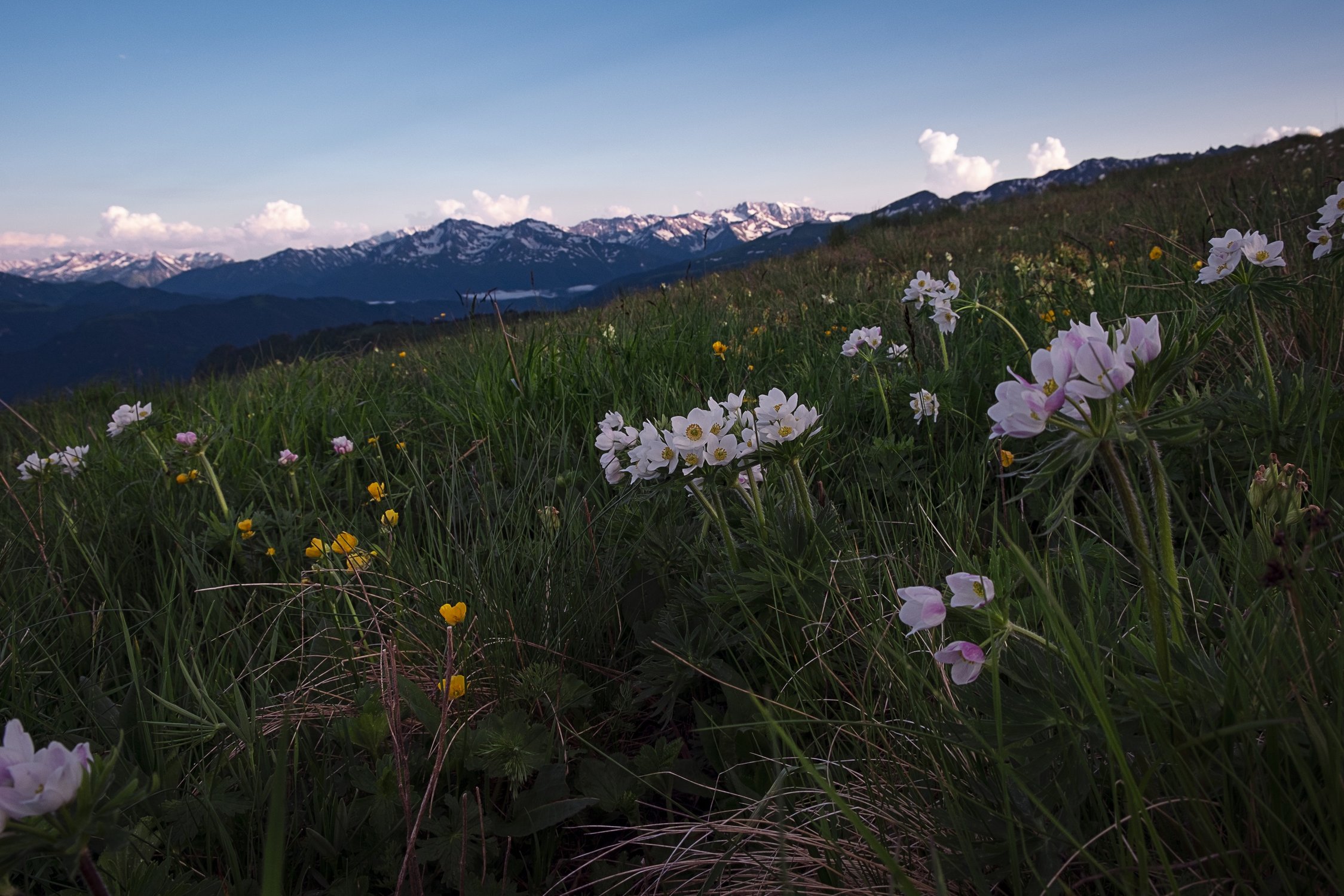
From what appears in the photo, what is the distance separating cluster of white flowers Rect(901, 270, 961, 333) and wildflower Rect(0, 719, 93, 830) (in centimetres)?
303

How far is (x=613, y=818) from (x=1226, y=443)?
2.10m

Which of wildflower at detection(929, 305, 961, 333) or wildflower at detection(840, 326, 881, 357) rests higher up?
wildflower at detection(929, 305, 961, 333)

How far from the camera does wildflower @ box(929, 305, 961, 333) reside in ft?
10.0

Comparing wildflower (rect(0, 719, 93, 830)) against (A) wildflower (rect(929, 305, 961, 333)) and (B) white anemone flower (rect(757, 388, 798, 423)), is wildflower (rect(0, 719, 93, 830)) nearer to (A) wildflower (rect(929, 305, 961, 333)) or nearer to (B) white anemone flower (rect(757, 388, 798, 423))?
(B) white anemone flower (rect(757, 388, 798, 423))

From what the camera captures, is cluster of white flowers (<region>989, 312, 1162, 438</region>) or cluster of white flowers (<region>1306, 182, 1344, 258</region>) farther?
cluster of white flowers (<region>1306, 182, 1344, 258</region>)

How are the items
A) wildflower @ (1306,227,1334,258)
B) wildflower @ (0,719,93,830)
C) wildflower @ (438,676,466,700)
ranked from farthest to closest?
wildflower @ (1306,227,1334,258), wildflower @ (438,676,466,700), wildflower @ (0,719,93,830)

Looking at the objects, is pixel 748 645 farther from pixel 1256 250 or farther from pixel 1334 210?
pixel 1334 210

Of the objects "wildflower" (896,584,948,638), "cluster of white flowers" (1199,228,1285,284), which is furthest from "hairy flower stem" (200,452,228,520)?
"cluster of white flowers" (1199,228,1285,284)

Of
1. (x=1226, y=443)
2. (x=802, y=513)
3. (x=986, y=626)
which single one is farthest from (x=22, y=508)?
(x=1226, y=443)

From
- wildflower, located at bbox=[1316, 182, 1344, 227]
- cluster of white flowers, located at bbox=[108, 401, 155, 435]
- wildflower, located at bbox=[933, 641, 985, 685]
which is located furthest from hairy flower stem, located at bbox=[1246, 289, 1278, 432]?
cluster of white flowers, located at bbox=[108, 401, 155, 435]

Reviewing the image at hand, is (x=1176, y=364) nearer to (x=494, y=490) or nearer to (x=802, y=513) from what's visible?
(x=802, y=513)

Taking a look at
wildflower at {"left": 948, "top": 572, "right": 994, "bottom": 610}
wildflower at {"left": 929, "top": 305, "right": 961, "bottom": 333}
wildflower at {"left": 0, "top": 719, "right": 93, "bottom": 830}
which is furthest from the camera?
wildflower at {"left": 929, "top": 305, "right": 961, "bottom": 333}

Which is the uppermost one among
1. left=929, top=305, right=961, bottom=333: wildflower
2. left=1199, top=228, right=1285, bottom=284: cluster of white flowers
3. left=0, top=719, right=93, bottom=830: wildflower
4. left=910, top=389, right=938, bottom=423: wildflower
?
left=1199, top=228, right=1285, bottom=284: cluster of white flowers

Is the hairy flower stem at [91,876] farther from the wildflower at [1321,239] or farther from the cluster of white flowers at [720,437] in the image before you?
the wildflower at [1321,239]
